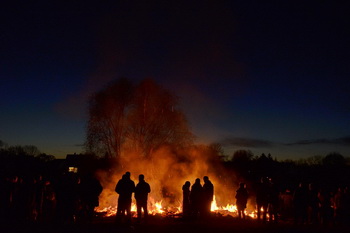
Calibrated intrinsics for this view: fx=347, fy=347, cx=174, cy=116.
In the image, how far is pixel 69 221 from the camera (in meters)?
15.4

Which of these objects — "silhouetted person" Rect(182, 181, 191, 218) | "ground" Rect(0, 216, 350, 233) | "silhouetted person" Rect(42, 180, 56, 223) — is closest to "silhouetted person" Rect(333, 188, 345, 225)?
"ground" Rect(0, 216, 350, 233)

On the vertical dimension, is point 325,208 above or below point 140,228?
above

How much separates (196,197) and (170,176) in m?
9.84

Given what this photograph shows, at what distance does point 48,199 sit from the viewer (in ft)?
56.0

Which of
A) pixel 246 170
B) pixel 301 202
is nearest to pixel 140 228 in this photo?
pixel 301 202

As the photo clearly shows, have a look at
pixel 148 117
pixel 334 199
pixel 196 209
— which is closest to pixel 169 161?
pixel 148 117

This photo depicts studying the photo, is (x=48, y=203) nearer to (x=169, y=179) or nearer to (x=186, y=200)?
(x=186, y=200)

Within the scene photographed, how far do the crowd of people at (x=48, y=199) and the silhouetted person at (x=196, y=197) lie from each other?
186 inches

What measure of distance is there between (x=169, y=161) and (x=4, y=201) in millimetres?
15288

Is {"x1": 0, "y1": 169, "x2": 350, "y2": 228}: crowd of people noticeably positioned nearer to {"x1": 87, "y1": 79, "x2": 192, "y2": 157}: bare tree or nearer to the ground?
the ground

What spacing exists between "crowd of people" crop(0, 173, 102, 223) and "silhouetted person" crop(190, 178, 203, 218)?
472 centimetres

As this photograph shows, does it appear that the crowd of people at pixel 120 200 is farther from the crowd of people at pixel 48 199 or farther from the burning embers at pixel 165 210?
the burning embers at pixel 165 210

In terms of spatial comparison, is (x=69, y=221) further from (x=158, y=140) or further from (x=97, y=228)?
(x=158, y=140)

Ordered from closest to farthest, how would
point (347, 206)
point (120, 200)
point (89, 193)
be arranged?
point (120, 200) < point (89, 193) < point (347, 206)
